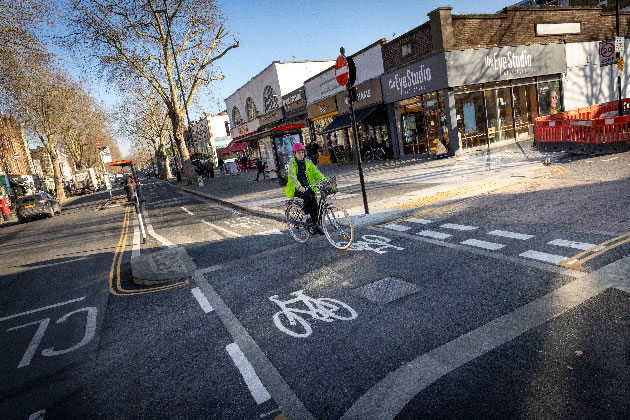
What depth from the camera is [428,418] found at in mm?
2520

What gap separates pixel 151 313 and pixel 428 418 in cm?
408

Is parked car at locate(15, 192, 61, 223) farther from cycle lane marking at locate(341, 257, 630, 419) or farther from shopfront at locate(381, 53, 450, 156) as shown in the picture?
cycle lane marking at locate(341, 257, 630, 419)

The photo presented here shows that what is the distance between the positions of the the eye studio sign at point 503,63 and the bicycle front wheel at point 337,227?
13931mm

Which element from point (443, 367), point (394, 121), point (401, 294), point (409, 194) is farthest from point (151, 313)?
point (394, 121)

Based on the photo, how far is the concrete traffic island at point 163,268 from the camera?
651cm

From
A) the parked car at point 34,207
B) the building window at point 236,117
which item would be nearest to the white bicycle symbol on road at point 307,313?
the parked car at point 34,207

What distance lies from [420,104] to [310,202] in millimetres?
15666

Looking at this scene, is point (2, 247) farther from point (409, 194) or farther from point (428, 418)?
point (428, 418)

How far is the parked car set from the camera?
70.9 ft

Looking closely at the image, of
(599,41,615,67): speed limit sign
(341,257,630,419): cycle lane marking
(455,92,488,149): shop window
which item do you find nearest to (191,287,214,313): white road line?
(341,257,630,419): cycle lane marking

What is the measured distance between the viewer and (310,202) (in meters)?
6.89


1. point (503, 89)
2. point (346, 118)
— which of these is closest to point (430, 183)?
point (503, 89)

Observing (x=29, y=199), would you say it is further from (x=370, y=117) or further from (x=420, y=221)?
(x=420, y=221)

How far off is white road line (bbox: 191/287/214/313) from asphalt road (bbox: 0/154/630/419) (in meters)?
0.03
